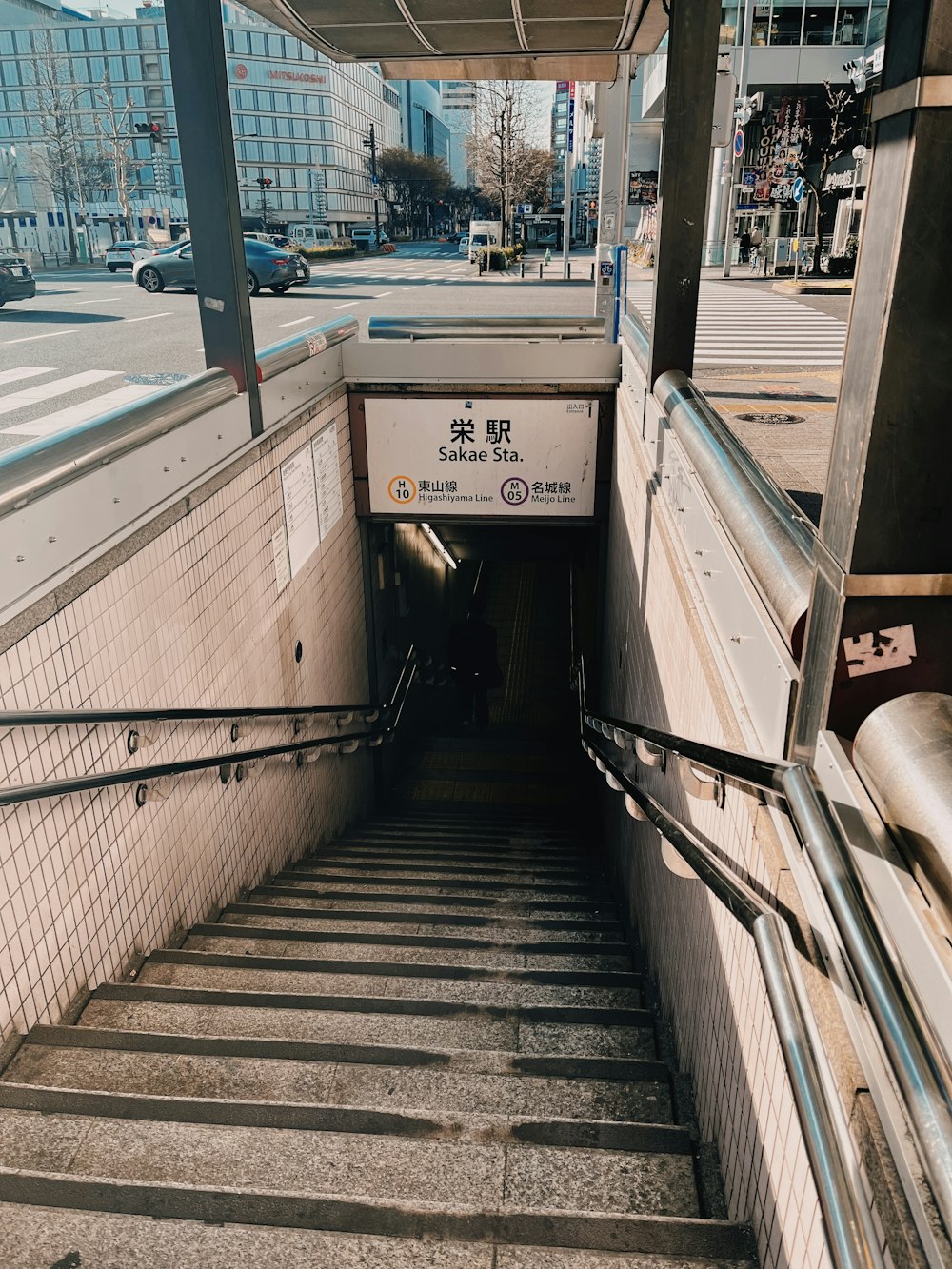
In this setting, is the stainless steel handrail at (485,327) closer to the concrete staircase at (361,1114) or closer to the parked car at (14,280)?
the concrete staircase at (361,1114)

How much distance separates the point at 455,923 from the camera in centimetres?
459

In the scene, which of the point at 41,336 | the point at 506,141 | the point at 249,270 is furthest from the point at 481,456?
the point at 506,141

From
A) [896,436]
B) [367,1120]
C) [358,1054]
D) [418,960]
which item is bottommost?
[418,960]

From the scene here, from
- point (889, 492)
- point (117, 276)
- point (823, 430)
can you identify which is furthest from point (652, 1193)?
point (117, 276)

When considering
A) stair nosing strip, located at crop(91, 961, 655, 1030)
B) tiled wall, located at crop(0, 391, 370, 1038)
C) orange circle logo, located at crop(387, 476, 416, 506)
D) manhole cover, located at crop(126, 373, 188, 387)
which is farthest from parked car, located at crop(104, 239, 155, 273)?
stair nosing strip, located at crop(91, 961, 655, 1030)

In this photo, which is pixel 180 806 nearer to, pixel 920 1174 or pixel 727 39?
pixel 920 1174

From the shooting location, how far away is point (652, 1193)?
88.5 inches

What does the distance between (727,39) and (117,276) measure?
21.9 m

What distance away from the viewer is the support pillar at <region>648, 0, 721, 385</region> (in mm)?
4691

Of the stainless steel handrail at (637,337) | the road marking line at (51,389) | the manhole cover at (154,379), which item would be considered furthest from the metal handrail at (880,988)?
the manhole cover at (154,379)

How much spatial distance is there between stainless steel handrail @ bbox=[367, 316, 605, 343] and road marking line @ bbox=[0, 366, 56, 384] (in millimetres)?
3087

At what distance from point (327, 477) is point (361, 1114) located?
561 cm

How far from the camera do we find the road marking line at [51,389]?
24.1 ft

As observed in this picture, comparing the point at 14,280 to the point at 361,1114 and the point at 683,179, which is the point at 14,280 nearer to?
the point at 683,179
